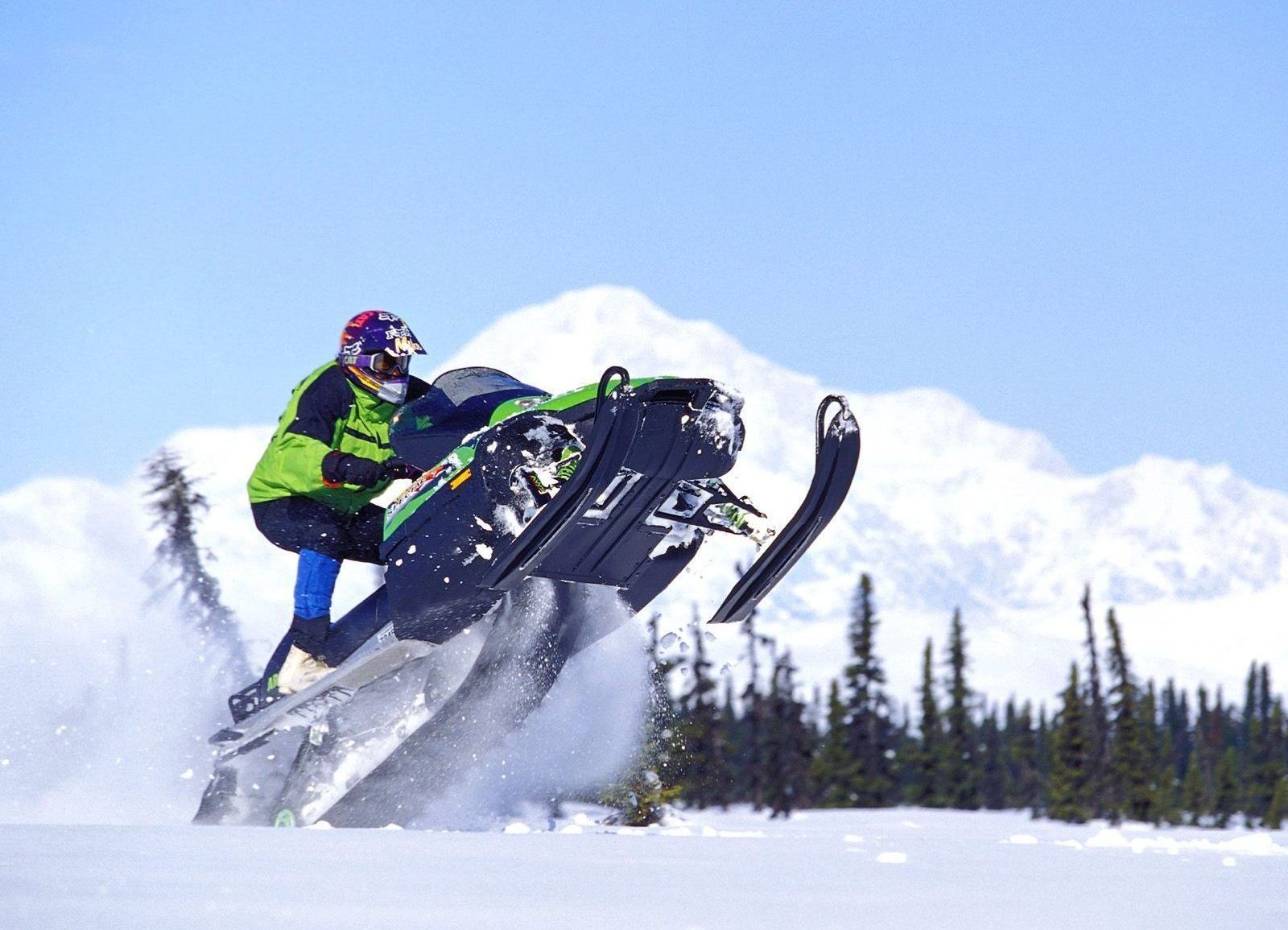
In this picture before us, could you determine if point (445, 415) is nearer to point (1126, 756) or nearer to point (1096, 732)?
point (1096, 732)

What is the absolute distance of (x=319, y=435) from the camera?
8.69 meters

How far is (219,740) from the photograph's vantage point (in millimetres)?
9000

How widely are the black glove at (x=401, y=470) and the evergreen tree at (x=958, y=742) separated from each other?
222ft

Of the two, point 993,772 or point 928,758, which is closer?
point 928,758

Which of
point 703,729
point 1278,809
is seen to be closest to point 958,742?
point 1278,809

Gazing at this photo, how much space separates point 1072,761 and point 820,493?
64338 mm

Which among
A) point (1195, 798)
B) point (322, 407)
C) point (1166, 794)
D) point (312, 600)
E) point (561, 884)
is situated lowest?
point (1195, 798)

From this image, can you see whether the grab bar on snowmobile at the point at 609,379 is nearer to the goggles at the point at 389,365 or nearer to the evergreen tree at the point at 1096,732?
the goggles at the point at 389,365

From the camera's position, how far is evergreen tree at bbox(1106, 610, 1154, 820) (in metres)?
67.7

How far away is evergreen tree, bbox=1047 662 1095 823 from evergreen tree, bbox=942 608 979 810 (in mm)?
5616

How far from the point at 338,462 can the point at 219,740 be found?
6.24ft

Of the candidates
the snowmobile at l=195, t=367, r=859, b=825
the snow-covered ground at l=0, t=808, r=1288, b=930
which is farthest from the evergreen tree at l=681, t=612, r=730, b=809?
the snow-covered ground at l=0, t=808, r=1288, b=930

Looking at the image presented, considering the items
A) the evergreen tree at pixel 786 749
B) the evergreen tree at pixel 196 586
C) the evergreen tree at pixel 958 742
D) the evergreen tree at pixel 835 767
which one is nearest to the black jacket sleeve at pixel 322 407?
the evergreen tree at pixel 196 586

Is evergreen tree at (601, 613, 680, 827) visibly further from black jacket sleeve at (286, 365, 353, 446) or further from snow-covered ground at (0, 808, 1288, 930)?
snow-covered ground at (0, 808, 1288, 930)
